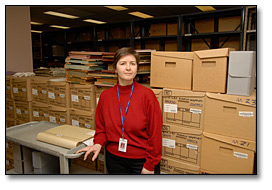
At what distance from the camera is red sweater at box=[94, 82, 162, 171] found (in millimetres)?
1371

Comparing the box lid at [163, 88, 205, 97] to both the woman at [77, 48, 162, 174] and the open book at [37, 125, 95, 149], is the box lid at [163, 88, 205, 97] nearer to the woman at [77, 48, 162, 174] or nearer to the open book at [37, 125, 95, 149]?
the woman at [77, 48, 162, 174]

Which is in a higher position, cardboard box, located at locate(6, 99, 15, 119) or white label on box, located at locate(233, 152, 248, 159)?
cardboard box, located at locate(6, 99, 15, 119)

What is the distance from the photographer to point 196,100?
1.57 m

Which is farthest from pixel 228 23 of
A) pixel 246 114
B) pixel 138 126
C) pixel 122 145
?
pixel 122 145

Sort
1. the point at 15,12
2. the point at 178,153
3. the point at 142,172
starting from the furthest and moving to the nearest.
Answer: the point at 15,12 → the point at 178,153 → the point at 142,172

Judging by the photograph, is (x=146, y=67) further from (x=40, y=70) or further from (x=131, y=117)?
(x=40, y=70)

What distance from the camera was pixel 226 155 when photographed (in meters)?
1.48

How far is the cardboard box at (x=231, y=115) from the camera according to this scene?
1372 mm

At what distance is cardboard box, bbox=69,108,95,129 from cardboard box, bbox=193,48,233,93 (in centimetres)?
116

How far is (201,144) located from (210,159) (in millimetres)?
121

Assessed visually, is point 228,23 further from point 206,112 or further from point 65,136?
point 65,136

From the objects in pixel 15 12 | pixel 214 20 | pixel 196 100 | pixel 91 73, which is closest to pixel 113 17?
pixel 15 12

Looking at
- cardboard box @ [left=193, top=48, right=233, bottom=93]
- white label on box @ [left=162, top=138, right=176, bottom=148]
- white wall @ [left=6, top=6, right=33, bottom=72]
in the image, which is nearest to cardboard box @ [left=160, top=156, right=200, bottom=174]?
white label on box @ [left=162, top=138, right=176, bottom=148]

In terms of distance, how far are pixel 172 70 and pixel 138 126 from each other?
1.85 feet
